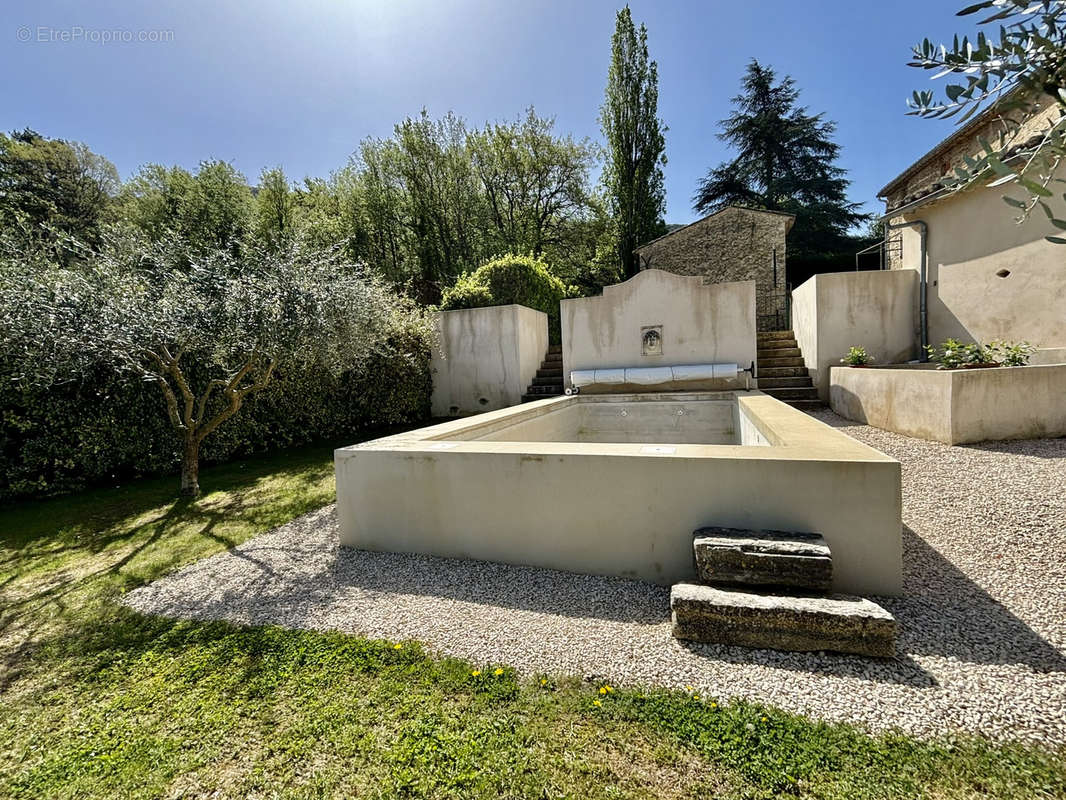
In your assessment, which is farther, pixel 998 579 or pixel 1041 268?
pixel 1041 268

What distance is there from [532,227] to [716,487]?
68.1 feet

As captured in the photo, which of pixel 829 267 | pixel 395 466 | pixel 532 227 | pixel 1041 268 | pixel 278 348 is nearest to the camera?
pixel 395 466

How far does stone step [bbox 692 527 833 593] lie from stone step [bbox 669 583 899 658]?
79mm

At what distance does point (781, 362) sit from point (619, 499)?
9521mm

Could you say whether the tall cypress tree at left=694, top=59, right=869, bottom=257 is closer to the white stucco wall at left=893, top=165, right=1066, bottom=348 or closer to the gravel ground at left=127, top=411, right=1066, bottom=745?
the white stucco wall at left=893, top=165, right=1066, bottom=348

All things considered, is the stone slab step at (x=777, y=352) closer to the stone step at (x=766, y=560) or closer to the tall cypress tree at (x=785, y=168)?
the stone step at (x=766, y=560)

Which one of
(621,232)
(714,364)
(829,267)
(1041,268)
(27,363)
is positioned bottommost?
(714,364)

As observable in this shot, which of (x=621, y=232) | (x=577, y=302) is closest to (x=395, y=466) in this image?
(x=577, y=302)

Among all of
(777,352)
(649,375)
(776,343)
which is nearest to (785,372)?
(777,352)

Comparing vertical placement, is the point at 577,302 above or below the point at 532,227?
below

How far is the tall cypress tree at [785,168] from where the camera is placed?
2230 centimetres

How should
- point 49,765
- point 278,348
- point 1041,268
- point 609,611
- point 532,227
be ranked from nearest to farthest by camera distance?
point 49,765
point 609,611
point 278,348
point 1041,268
point 532,227

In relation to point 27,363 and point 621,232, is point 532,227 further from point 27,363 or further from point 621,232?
point 27,363

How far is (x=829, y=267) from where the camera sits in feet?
61.5
